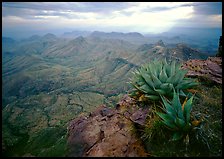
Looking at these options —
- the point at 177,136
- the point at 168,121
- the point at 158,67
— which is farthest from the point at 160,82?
the point at 177,136

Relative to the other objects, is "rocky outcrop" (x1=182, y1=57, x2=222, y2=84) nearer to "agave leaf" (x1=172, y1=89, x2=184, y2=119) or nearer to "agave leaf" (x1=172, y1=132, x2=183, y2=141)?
"agave leaf" (x1=172, y1=89, x2=184, y2=119)

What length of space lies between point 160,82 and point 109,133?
5.85ft

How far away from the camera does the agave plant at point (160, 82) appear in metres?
5.04

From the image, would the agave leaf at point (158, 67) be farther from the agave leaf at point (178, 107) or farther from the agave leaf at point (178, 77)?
the agave leaf at point (178, 107)

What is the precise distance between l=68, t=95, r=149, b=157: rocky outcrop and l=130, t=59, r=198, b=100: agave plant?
1.60ft

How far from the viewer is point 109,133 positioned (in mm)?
4863

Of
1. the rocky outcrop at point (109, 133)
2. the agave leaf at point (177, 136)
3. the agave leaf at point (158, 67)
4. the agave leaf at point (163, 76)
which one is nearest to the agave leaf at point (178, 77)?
the agave leaf at point (163, 76)

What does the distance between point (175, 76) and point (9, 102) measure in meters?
159

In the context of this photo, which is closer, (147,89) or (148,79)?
(147,89)

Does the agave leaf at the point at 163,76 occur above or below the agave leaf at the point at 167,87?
above

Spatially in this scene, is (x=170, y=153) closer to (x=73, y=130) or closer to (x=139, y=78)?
(x=139, y=78)

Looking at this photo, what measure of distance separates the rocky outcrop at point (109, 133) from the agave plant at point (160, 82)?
0.49 meters

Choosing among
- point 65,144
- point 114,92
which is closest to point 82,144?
point 65,144

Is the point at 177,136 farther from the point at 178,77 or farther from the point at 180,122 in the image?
the point at 178,77
